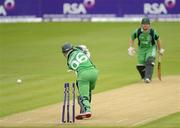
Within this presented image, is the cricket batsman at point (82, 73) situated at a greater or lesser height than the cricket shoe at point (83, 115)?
greater

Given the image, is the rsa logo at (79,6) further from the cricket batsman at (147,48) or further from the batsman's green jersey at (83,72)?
the batsman's green jersey at (83,72)

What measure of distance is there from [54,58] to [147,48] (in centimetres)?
937

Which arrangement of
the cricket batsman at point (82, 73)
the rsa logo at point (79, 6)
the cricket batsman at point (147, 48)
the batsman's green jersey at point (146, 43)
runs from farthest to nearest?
the rsa logo at point (79, 6) → the batsman's green jersey at point (146, 43) → the cricket batsman at point (147, 48) → the cricket batsman at point (82, 73)

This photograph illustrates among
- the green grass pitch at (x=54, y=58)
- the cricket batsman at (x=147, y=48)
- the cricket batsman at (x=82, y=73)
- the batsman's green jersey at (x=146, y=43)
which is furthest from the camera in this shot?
the batsman's green jersey at (x=146, y=43)

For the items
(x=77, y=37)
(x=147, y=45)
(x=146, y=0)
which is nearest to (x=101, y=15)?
(x=146, y=0)

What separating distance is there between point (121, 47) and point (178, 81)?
12487 millimetres

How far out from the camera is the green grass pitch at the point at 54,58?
2547 centimetres

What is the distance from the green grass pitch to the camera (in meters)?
25.5

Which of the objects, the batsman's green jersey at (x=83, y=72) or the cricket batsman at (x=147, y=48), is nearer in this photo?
the batsman's green jersey at (x=83, y=72)

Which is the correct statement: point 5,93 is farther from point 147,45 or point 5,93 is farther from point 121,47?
point 121,47

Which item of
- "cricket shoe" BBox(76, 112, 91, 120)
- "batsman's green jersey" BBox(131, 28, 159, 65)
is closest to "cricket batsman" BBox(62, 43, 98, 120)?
"cricket shoe" BBox(76, 112, 91, 120)

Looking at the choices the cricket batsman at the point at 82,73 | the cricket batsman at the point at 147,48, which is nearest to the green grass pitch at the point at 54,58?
the cricket batsman at the point at 147,48

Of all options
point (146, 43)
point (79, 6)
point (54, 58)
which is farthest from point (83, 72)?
point (79, 6)

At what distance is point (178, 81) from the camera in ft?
91.3
